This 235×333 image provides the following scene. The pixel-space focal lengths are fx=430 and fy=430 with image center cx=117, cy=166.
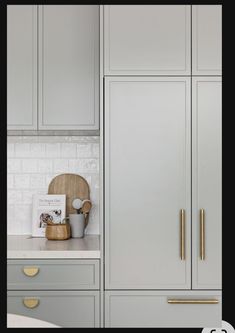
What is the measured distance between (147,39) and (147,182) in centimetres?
85

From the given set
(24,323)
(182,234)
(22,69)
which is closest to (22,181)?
(22,69)

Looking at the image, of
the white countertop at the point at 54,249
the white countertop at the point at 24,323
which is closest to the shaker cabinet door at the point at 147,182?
the white countertop at the point at 54,249

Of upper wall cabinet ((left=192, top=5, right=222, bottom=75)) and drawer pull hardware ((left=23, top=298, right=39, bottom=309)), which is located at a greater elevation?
upper wall cabinet ((left=192, top=5, right=222, bottom=75))

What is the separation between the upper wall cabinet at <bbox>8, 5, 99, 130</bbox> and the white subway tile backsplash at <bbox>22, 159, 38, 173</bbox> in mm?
393

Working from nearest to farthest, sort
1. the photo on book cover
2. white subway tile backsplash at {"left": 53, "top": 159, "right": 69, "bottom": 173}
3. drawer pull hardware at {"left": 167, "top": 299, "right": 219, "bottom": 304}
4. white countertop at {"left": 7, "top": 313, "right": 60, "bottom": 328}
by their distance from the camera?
white countertop at {"left": 7, "top": 313, "right": 60, "bottom": 328} < drawer pull hardware at {"left": 167, "top": 299, "right": 219, "bottom": 304} < the photo on book cover < white subway tile backsplash at {"left": 53, "top": 159, "right": 69, "bottom": 173}

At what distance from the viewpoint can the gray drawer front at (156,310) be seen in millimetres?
2512

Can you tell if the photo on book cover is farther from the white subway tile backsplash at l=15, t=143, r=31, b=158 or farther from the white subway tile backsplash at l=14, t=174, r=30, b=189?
the white subway tile backsplash at l=15, t=143, r=31, b=158

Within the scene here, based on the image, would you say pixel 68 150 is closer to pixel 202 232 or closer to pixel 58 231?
pixel 58 231

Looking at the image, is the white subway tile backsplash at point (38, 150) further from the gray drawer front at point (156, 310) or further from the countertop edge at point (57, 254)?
the gray drawer front at point (156, 310)

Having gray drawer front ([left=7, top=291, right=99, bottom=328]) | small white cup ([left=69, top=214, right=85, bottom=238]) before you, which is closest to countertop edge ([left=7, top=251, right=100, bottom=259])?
gray drawer front ([left=7, top=291, right=99, bottom=328])

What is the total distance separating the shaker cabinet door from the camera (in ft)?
8.29

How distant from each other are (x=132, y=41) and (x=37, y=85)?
752 millimetres

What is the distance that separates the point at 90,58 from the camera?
2936 millimetres
